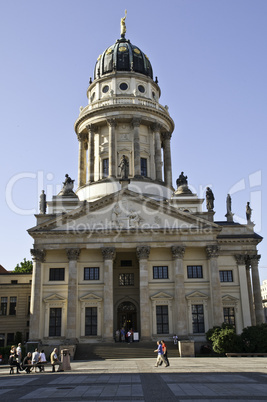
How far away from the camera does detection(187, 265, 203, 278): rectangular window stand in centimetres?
4634

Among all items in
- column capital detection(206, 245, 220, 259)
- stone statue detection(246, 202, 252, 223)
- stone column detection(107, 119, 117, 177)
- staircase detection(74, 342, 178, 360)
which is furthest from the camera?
stone column detection(107, 119, 117, 177)

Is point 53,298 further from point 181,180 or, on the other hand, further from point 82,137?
point 82,137

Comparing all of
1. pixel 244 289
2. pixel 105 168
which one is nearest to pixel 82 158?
pixel 105 168

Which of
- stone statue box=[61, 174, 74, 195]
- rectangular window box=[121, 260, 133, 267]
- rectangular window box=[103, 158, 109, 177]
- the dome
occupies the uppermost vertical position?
the dome

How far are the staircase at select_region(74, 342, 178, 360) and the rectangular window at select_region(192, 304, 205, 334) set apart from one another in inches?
195

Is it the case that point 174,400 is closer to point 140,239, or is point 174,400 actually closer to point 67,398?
point 67,398

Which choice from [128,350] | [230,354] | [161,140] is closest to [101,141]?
[161,140]

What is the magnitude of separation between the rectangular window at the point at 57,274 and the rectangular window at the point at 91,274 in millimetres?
2466

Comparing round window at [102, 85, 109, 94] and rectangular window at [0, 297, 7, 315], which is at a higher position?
round window at [102, 85, 109, 94]

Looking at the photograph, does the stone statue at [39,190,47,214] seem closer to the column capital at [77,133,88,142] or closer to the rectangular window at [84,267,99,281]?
the rectangular window at [84,267,99,281]

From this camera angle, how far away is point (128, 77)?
212 feet

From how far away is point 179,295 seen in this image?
144ft

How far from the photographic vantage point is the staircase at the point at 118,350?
38500 millimetres

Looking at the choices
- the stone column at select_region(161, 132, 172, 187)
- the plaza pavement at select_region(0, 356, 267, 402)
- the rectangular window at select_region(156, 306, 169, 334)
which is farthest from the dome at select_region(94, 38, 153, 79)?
the plaza pavement at select_region(0, 356, 267, 402)
